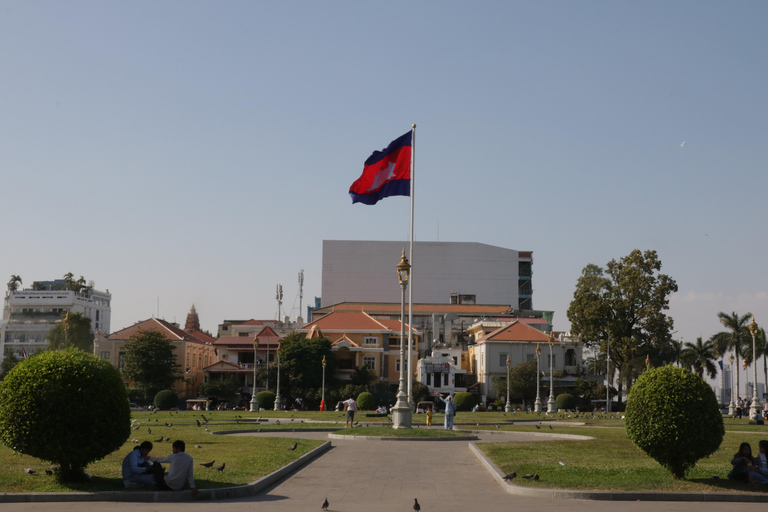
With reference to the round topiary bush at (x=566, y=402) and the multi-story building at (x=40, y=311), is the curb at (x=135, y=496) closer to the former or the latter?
the round topiary bush at (x=566, y=402)

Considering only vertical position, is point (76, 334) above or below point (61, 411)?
above

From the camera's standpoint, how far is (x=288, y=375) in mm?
74062

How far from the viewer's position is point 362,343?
284ft

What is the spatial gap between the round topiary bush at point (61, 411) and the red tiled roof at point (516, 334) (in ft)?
230

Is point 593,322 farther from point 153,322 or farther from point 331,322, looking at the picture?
point 153,322

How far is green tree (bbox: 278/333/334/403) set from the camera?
A: 73.3 m

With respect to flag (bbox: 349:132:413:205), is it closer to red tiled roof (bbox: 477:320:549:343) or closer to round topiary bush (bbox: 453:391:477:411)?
round topiary bush (bbox: 453:391:477:411)

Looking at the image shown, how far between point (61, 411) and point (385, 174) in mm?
20406

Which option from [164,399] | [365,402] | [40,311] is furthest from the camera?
[40,311]

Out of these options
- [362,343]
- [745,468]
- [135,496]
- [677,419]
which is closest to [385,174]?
[677,419]

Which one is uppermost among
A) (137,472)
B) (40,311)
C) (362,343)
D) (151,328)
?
(40,311)

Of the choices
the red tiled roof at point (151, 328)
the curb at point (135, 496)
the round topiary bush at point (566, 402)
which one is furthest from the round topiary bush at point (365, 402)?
the curb at point (135, 496)

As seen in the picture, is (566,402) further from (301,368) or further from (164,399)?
(164,399)

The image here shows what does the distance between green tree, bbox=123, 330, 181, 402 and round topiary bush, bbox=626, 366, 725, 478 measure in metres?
64.8
